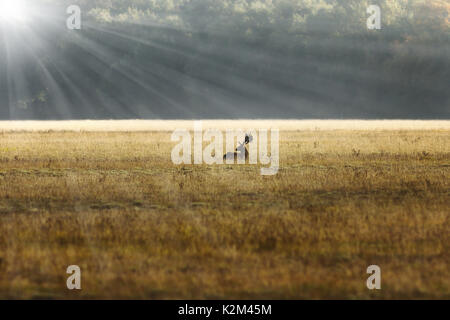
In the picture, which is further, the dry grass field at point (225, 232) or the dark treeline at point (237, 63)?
the dark treeline at point (237, 63)

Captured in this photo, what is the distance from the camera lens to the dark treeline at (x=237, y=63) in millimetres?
86750

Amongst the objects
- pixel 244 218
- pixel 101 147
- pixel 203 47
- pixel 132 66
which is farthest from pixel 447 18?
pixel 244 218

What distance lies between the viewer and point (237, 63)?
9806cm

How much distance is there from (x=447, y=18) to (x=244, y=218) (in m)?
84.8

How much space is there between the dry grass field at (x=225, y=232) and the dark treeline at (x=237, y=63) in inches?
2660

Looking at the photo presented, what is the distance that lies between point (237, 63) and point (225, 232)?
8792cm

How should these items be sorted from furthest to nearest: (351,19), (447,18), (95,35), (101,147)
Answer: (95,35)
(351,19)
(447,18)
(101,147)

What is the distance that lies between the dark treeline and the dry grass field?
67.6m

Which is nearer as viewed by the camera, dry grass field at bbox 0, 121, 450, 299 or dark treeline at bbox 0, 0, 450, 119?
dry grass field at bbox 0, 121, 450, 299

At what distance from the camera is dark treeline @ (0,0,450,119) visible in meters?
86.8
